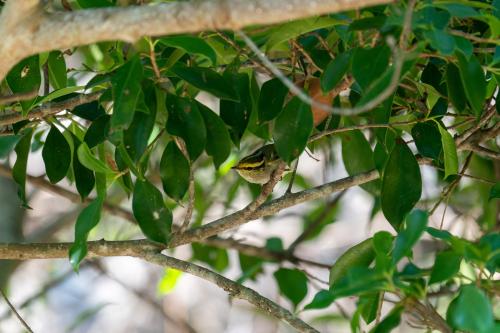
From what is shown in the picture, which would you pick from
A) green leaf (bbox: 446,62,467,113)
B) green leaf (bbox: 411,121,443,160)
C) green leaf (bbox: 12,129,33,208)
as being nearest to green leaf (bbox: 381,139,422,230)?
green leaf (bbox: 411,121,443,160)

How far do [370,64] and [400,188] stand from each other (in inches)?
15.1

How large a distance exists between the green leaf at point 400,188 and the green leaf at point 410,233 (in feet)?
1.18

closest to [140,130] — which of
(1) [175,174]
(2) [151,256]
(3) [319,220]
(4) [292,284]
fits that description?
(1) [175,174]

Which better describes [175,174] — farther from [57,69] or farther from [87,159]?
[57,69]

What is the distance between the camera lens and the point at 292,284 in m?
2.67

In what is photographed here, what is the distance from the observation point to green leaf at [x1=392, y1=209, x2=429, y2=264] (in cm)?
134

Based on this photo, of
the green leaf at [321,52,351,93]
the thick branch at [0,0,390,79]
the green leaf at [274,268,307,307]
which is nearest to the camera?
the thick branch at [0,0,390,79]

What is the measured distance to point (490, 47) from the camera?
1.69 meters

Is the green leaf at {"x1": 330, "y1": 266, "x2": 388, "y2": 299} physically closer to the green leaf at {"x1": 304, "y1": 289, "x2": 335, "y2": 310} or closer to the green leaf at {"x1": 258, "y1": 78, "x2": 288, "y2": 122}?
the green leaf at {"x1": 304, "y1": 289, "x2": 335, "y2": 310}

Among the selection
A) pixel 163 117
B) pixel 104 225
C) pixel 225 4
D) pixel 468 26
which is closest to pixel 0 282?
pixel 104 225

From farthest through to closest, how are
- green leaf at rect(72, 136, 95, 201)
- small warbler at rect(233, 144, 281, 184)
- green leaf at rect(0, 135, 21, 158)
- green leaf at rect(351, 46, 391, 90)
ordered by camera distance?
small warbler at rect(233, 144, 281, 184), green leaf at rect(72, 136, 95, 201), green leaf at rect(0, 135, 21, 158), green leaf at rect(351, 46, 391, 90)

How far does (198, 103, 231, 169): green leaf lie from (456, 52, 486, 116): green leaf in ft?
1.65

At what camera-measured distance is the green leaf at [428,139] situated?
180cm

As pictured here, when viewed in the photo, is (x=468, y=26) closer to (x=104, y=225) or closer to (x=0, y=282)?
(x=0, y=282)
